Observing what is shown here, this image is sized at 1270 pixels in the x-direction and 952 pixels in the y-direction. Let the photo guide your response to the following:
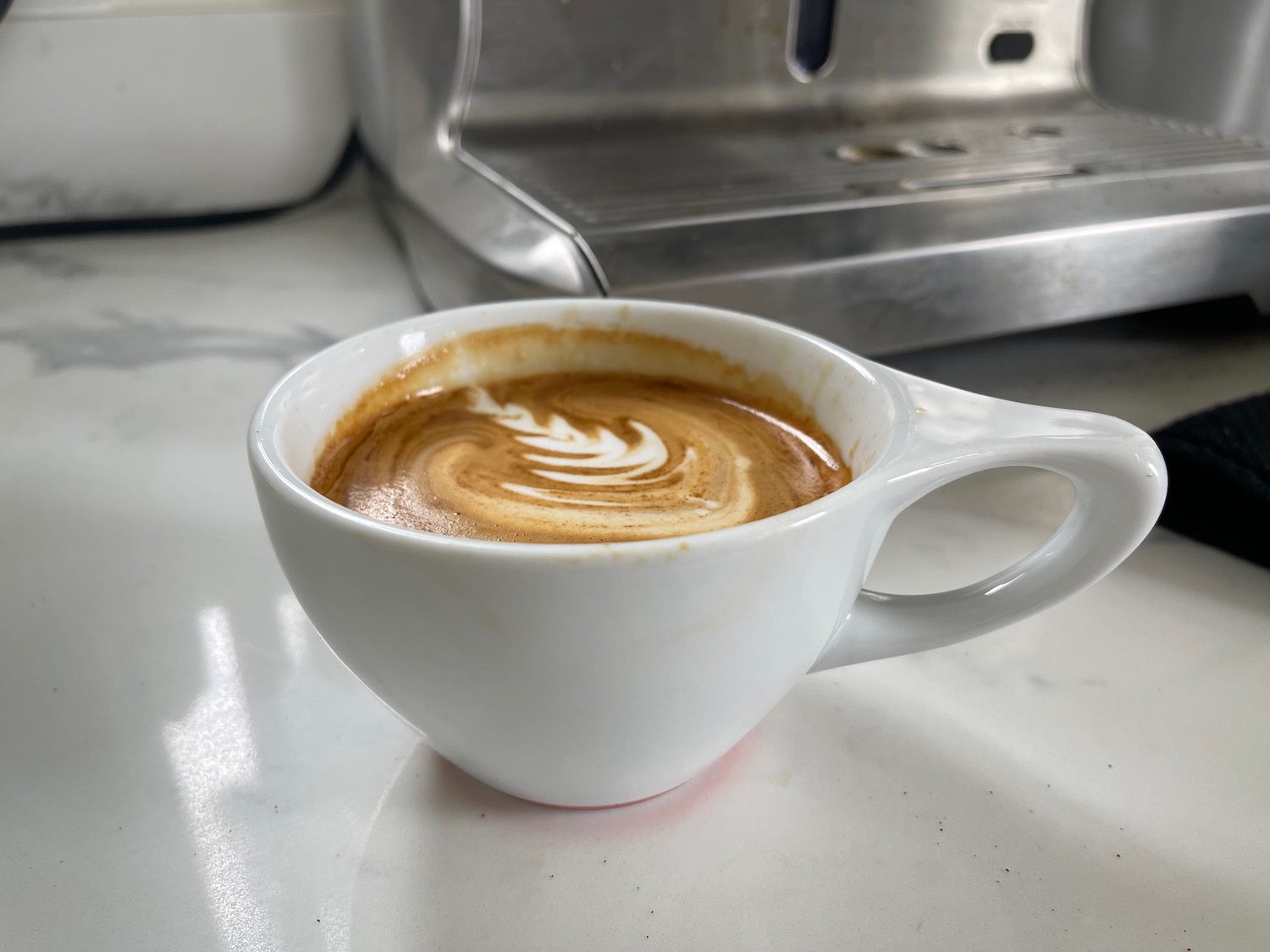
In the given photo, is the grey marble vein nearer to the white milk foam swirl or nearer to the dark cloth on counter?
the white milk foam swirl

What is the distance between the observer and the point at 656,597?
0.24 metres

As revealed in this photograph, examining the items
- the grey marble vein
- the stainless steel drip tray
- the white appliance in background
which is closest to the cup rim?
the stainless steel drip tray

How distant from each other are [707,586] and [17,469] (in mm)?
418

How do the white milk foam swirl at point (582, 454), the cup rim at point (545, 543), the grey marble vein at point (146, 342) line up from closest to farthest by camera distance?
the cup rim at point (545, 543), the white milk foam swirl at point (582, 454), the grey marble vein at point (146, 342)

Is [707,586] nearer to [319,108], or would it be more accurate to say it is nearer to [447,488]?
[447,488]

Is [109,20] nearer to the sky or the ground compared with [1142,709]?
nearer to the sky

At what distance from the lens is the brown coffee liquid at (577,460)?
0.33 m

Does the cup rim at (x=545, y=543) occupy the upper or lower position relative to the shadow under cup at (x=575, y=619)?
upper

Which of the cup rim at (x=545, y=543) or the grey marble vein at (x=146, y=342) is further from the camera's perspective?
the grey marble vein at (x=146, y=342)

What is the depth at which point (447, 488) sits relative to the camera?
0.35 metres

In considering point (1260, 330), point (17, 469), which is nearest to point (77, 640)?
point (17, 469)

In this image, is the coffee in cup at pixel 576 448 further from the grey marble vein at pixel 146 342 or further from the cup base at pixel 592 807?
the grey marble vein at pixel 146 342

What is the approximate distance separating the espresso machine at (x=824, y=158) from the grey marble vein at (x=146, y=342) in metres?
0.10

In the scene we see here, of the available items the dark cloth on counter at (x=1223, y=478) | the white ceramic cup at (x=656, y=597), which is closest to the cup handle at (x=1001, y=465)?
the white ceramic cup at (x=656, y=597)
